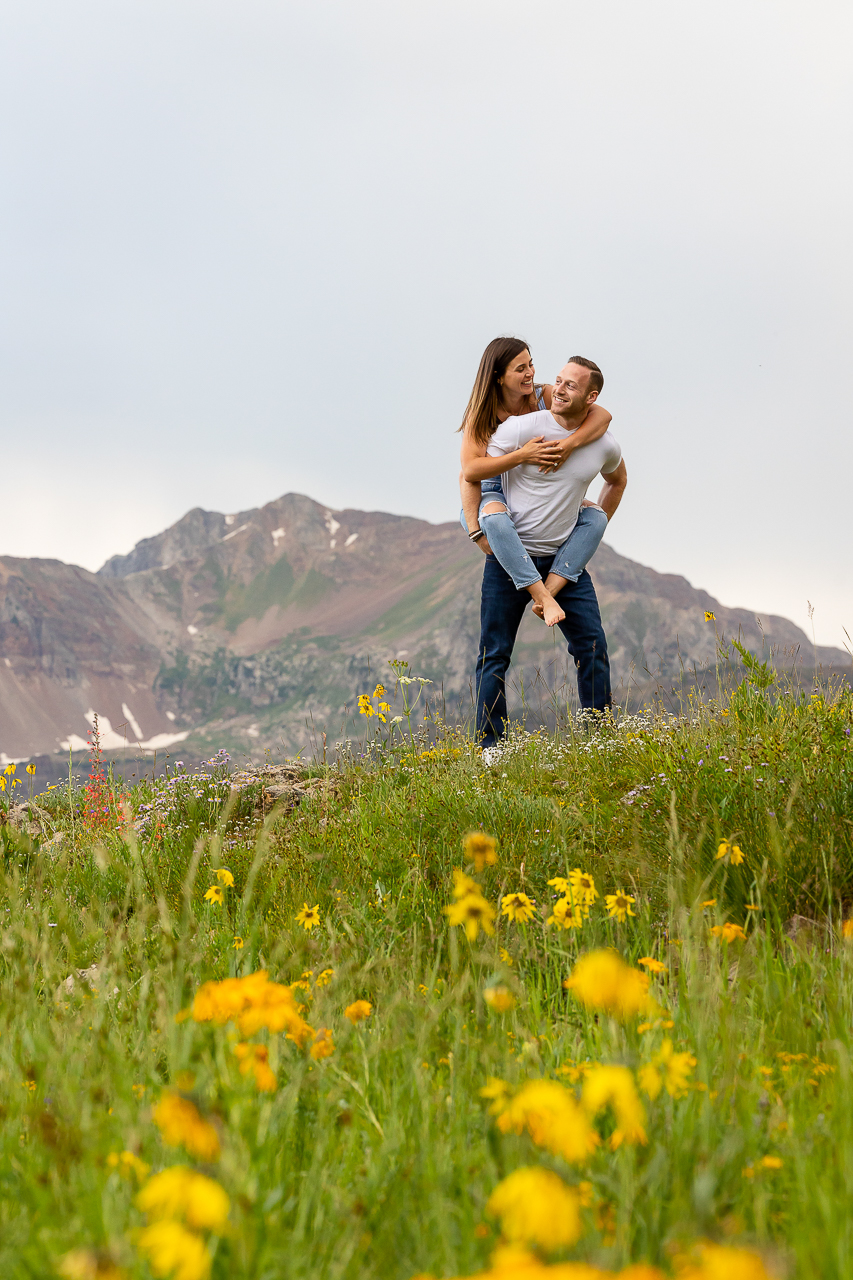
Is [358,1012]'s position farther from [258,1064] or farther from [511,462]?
[511,462]

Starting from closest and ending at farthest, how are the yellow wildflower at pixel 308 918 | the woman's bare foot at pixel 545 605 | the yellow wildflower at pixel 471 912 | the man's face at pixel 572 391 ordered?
the yellow wildflower at pixel 471 912 < the yellow wildflower at pixel 308 918 < the woman's bare foot at pixel 545 605 < the man's face at pixel 572 391

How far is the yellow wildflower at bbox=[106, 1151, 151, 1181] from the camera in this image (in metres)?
1.18

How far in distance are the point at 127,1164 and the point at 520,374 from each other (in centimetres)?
538

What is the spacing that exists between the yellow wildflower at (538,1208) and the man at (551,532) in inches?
190

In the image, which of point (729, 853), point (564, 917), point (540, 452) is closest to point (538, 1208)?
point (564, 917)

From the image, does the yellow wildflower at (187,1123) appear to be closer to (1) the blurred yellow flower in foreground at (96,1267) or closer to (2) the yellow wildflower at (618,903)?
(1) the blurred yellow flower in foreground at (96,1267)

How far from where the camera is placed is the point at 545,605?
5559 millimetres

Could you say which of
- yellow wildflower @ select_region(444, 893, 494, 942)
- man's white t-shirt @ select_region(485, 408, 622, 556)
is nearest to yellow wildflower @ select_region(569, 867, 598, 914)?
yellow wildflower @ select_region(444, 893, 494, 942)

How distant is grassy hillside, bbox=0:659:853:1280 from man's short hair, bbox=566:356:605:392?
282 cm

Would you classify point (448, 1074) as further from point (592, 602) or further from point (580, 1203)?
point (592, 602)

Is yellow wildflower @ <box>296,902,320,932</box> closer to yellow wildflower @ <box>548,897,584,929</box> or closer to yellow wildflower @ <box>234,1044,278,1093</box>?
yellow wildflower @ <box>548,897,584,929</box>

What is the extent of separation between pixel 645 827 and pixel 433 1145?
2.30 m

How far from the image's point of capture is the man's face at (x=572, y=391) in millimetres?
5594

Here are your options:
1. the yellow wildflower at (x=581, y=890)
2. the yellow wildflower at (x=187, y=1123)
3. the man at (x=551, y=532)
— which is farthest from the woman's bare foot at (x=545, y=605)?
the yellow wildflower at (x=187, y=1123)
